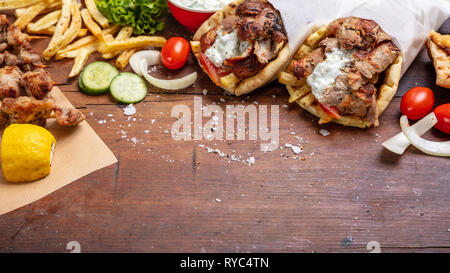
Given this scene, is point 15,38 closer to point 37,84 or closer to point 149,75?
point 37,84

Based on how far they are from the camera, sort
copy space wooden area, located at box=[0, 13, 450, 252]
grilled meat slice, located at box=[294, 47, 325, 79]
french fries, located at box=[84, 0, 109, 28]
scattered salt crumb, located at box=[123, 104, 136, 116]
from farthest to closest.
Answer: french fries, located at box=[84, 0, 109, 28]
scattered salt crumb, located at box=[123, 104, 136, 116]
grilled meat slice, located at box=[294, 47, 325, 79]
copy space wooden area, located at box=[0, 13, 450, 252]

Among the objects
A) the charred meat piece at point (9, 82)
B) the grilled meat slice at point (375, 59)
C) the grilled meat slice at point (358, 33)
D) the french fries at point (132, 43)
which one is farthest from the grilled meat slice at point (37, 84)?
the grilled meat slice at point (375, 59)

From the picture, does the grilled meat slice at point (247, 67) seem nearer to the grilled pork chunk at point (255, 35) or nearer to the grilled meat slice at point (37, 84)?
the grilled pork chunk at point (255, 35)

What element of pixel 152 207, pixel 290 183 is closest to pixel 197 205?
pixel 152 207

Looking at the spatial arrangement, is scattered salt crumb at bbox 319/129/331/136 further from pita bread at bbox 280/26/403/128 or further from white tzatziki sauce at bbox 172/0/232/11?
white tzatziki sauce at bbox 172/0/232/11

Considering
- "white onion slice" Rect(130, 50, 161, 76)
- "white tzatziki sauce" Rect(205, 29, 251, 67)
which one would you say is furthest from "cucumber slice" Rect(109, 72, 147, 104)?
"white tzatziki sauce" Rect(205, 29, 251, 67)

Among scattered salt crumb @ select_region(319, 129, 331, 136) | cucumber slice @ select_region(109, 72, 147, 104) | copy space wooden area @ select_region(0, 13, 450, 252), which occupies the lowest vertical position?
copy space wooden area @ select_region(0, 13, 450, 252)
